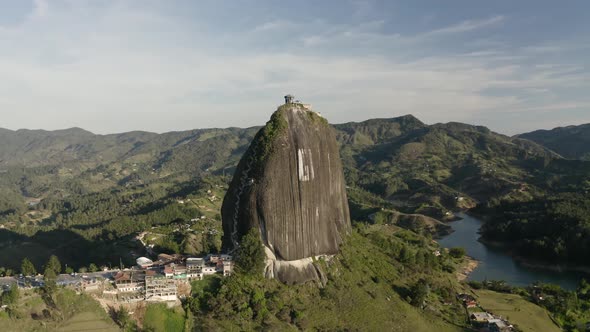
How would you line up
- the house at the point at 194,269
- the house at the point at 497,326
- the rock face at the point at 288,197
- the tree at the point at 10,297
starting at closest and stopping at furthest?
the tree at the point at 10,297
the house at the point at 194,269
the rock face at the point at 288,197
the house at the point at 497,326

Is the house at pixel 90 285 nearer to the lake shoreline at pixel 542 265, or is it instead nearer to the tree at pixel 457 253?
the tree at pixel 457 253

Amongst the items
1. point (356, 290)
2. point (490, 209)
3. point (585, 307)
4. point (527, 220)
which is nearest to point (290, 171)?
point (356, 290)

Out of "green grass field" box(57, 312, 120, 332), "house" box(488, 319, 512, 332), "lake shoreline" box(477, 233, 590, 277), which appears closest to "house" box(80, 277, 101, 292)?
"green grass field" box(57, 312, 120, 332)

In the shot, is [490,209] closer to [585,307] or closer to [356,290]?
[585,307]

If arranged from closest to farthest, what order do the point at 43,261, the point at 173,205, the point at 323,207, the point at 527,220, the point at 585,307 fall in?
1. the point at 323,207
2. the point at 585,307
3. the point at 43,261
4. the point at 527,220
5. the point at 173,205

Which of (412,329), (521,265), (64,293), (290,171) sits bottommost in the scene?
(521,265)

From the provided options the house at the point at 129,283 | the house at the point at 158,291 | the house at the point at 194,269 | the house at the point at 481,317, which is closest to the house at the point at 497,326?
the house at the point at 481,317

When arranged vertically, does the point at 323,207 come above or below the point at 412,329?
above

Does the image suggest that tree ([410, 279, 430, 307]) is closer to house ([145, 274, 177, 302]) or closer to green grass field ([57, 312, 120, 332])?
house ([145, 274, 177, 302])
